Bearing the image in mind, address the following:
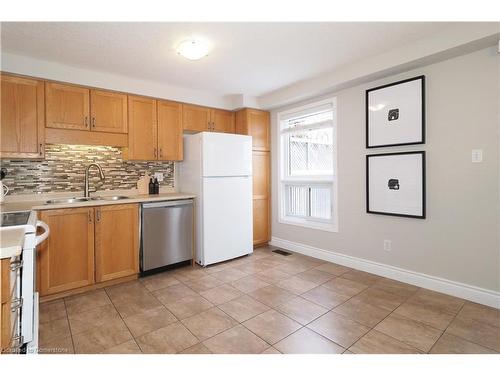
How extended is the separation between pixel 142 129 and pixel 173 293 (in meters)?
1.98

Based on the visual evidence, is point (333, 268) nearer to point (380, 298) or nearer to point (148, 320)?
point (380, 298)

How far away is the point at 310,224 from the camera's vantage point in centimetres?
373

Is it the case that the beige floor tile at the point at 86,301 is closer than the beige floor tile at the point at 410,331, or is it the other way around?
the beige floor tile at the point at 410,331

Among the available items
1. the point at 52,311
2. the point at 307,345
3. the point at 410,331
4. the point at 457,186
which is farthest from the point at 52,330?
the point at 457,186

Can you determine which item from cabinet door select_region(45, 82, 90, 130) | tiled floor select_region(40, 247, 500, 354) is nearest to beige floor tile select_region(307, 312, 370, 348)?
tiled floor select_region(40, 247, 500, 354)

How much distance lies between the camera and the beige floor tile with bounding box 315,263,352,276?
3.10 meters

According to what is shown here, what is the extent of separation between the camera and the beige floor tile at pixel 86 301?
2.34m

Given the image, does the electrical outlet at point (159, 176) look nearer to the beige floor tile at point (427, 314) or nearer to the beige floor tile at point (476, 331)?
the beige floor tile at point (427, 314)

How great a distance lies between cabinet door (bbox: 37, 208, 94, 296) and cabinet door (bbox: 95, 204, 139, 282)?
0.24ft

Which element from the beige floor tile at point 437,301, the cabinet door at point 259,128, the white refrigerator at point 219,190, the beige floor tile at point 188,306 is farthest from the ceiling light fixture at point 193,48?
the beige floor tile at point 437,301

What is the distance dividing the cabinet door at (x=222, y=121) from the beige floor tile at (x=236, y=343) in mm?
2820

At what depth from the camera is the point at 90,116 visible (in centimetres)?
295

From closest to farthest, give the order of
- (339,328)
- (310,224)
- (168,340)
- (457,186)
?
(168,340)
(339,328)
(457,186)
(310,224)

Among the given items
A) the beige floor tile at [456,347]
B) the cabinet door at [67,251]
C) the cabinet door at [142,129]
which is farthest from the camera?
the cabinet door at [142,129]
